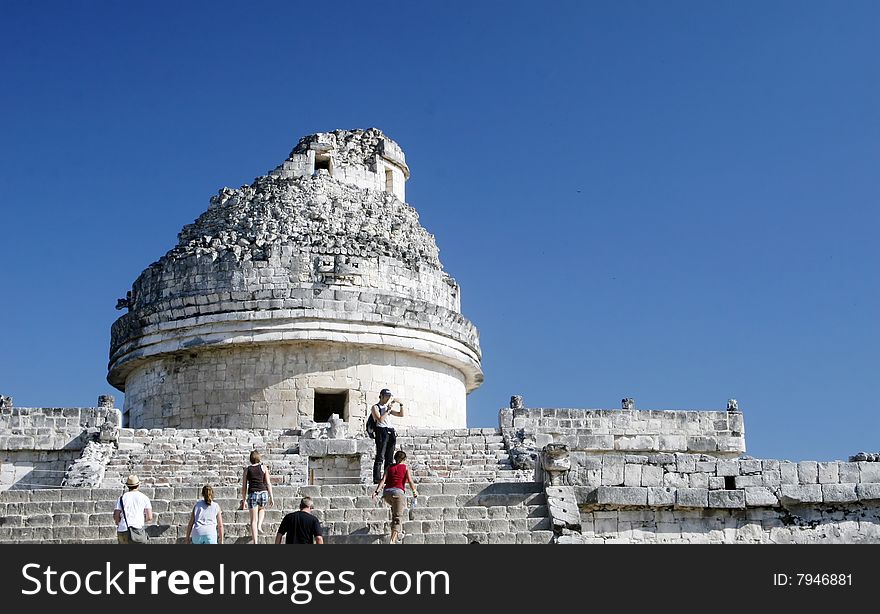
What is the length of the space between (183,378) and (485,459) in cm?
811

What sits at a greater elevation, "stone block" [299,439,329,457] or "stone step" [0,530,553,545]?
"stone block" [299,439,329,457]

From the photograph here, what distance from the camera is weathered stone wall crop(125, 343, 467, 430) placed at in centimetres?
2428

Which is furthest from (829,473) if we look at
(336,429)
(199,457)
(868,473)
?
(199,457)

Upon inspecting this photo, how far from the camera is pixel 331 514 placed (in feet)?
50.6

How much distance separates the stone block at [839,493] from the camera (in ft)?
53.4

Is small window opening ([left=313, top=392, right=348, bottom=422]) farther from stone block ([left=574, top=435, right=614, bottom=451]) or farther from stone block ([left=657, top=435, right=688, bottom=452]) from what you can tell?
stone block ([left=657, top=435, right=688, bottom=452])

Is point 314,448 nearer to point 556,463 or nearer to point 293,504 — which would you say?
point 293,504

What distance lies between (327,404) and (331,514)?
31.1ft

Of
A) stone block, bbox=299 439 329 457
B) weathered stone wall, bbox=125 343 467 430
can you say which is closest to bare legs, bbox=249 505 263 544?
stone block, bbox=299 439 329 457

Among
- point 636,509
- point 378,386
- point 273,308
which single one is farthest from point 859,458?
point 273,308

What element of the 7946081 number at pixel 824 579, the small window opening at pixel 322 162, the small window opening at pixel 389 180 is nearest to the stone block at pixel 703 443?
the small window opening at pixel 389 180

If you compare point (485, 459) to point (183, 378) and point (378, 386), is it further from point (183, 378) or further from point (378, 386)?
point (183, 378)

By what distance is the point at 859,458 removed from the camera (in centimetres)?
1939

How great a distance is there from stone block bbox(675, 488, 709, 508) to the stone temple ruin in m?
0.03
